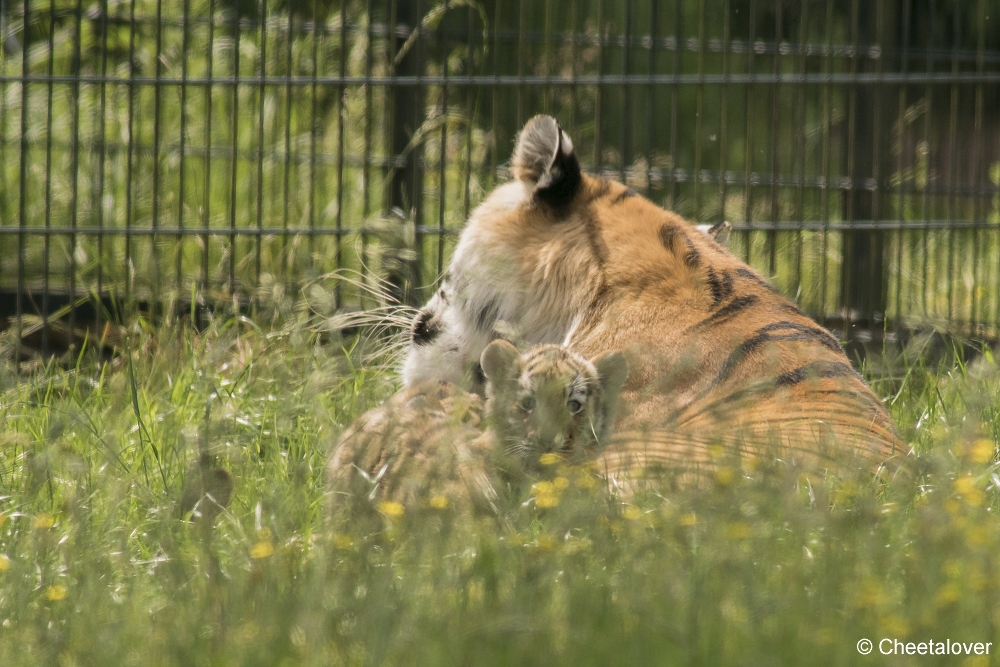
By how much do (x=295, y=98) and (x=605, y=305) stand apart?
15.6 ft

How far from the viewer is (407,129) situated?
5.01m

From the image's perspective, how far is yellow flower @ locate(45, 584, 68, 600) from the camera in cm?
213

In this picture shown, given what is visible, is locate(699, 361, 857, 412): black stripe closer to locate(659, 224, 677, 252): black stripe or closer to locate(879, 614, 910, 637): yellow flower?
locate(659, 224, 677, 252): black stripe

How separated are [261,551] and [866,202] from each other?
4.03m

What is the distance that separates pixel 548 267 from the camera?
11.3 ft

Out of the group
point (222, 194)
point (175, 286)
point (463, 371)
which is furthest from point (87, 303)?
point (463, 371)

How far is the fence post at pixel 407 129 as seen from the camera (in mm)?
4879

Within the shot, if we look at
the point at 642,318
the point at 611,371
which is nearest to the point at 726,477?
the point at 611,371

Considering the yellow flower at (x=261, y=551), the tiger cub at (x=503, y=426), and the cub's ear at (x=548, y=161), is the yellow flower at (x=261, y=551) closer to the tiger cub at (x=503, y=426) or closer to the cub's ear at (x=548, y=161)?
the tiger cub at (x=503, y=426)

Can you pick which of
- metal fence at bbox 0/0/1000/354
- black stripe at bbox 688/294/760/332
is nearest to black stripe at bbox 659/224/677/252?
black stripe at bbox 688/294/760/332

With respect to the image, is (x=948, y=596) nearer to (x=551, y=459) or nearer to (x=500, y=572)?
(x=500, y=572)

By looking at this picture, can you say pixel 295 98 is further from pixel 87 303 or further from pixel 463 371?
pixel 463 371

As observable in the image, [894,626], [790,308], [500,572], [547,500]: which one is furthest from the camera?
[790,308]

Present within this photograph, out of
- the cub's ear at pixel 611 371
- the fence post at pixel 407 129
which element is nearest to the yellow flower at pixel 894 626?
the cub's ear at pixel 611 371
